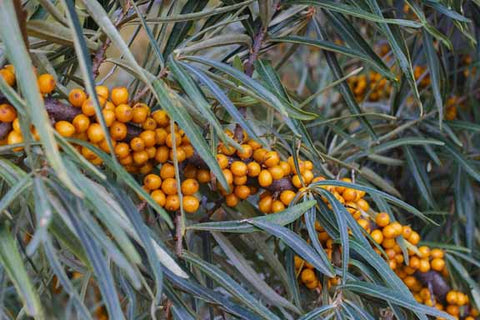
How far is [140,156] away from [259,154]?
165 mm

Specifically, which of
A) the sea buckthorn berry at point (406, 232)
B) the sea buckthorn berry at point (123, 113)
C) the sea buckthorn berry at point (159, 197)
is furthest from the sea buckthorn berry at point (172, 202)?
the sea buckthorn berry at point (406, 232)

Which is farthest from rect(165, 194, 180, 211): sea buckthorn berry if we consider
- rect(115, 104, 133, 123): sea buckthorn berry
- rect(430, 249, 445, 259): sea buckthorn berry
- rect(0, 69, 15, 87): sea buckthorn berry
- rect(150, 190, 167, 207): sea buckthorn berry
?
rect(430, 249, 445, 259): sea buckthorn berry

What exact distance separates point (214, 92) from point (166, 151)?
11cm

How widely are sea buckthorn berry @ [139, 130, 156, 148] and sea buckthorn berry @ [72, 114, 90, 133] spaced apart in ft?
0.24

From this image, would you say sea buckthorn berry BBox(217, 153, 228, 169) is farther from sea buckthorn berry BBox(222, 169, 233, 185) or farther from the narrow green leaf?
the narrow green leaf

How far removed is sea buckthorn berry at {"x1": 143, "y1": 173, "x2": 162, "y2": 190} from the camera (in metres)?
0.71

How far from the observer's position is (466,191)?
1183 mm

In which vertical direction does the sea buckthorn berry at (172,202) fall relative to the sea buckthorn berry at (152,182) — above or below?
below

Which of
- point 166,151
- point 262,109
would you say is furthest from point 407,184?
point 166,151

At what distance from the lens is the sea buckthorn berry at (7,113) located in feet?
1.99

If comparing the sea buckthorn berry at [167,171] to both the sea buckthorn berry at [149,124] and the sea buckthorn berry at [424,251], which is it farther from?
the sea buckthorn berry at [424,251]

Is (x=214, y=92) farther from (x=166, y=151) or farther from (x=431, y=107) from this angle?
(x=431, y=107)

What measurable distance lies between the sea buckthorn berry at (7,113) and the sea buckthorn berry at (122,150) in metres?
0.11

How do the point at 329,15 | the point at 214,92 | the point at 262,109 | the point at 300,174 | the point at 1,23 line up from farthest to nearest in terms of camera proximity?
the point at 262,109 < the point at 329,15 < the point at 300,174 < the point at 214,92 < the point at 1,23
